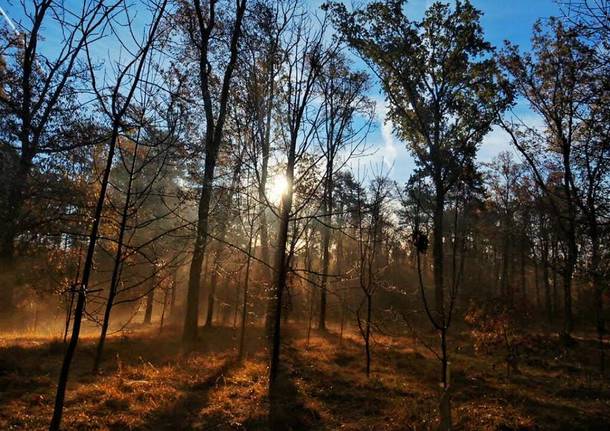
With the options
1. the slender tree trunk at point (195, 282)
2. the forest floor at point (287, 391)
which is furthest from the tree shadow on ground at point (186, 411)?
the slender tree trunk at point (195, 282)

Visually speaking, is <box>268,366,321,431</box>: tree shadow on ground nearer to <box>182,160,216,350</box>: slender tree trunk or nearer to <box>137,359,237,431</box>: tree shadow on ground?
<box>137,359,237,431</box>: tree shadow on ground

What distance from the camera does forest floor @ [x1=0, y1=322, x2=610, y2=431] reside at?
19.8ft

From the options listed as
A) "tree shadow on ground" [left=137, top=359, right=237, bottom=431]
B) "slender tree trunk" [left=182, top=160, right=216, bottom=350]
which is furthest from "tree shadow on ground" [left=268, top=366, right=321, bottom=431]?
"slender tree trunk" [left=182, top=160, right=216, bottom=350]

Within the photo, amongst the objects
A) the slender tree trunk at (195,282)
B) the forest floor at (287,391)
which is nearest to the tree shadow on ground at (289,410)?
the forest floor at (287,391)

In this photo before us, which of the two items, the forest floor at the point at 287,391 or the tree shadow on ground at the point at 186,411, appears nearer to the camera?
the tree shadow on ground at the point at 186,411

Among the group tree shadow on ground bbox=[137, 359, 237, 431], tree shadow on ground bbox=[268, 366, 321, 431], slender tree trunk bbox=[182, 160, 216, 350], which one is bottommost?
tree shadow on ground bbox=[137, 359, 237, 431]

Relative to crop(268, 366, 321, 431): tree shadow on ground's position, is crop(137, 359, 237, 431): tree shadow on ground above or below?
below

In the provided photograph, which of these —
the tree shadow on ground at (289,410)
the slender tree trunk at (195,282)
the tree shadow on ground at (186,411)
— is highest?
the slender tree trunk at (195,282)

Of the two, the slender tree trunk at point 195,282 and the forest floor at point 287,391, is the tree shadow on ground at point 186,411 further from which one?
the slender tree trunk at point 195,282

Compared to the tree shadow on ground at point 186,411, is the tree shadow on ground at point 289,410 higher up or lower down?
higher up

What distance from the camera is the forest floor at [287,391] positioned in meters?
6.03

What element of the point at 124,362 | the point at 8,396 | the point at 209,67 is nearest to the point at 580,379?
the point at 124,362

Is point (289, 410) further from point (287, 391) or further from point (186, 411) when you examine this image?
point (186, 411)

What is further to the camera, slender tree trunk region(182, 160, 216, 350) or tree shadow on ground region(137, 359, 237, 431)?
slender tree trunk region(182, 160, 216, 350)
